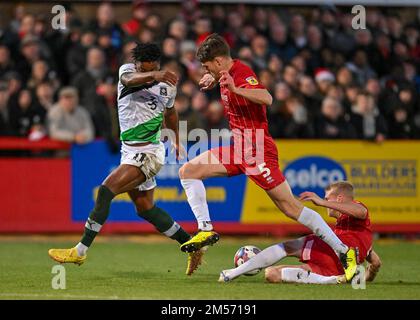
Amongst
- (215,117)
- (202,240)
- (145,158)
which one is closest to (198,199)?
(202,240)

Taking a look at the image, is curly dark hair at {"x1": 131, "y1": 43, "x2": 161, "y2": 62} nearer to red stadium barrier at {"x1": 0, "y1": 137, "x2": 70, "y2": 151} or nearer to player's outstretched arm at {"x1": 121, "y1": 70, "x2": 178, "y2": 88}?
player's outstretched arm at {"x1": 121, "y1": 70, "x2": 178, "y2": 88}

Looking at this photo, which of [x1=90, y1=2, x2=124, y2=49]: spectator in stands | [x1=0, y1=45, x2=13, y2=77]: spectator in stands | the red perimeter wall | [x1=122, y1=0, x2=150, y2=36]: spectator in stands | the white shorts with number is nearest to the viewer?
the white shorts with number

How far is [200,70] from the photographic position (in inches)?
659

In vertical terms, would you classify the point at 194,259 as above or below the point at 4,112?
below

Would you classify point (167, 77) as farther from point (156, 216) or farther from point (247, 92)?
point (156, 216)

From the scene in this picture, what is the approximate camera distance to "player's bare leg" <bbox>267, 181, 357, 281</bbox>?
9438mm

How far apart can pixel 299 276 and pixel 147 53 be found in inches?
106

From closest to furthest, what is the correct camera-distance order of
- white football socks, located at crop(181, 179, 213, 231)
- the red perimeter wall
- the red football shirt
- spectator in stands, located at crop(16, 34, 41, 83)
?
the red football shirt → white football socks, located at crop(181, 179, 213, 231) → the red perimeter wall → spectator in stands, located at crop(16, 34, 41, 83)

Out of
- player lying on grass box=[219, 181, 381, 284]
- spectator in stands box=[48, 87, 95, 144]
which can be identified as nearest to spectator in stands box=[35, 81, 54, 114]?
spectator in stands box=[48, 87, 95, 144]

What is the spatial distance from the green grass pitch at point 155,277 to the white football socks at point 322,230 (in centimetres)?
37

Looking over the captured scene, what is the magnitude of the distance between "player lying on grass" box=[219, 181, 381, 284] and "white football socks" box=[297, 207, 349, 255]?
176 mm

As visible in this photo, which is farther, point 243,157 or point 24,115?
point 24,115
